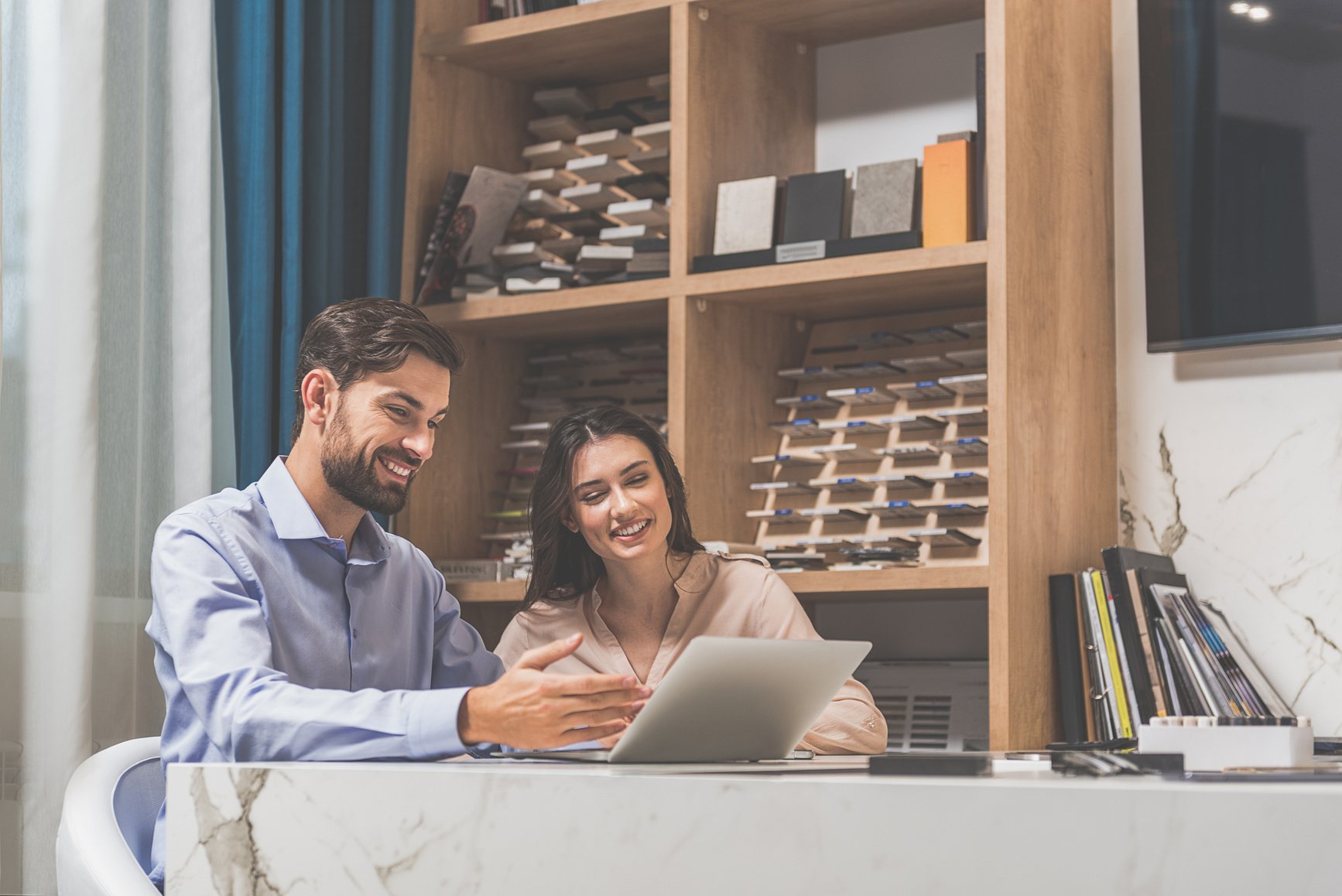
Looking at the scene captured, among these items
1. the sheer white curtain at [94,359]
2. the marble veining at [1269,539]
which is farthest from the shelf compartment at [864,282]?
the sheer white curtain at [94,359]

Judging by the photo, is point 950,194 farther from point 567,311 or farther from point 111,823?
point 111,823

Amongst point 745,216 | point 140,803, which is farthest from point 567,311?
point 140,803

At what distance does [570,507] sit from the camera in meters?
2.34

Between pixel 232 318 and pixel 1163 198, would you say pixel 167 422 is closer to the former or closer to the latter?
pixel 232 318

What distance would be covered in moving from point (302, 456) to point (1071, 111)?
1.55m

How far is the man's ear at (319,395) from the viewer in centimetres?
180

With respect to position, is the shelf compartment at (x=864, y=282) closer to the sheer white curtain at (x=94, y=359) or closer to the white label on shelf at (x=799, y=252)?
the white label on shelf at (x=799, y=252)

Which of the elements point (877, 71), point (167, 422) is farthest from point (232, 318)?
point (877, 71)

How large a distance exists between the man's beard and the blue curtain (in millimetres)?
904

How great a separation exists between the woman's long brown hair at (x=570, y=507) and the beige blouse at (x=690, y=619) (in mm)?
30

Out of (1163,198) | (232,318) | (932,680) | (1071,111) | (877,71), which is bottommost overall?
(932,680)

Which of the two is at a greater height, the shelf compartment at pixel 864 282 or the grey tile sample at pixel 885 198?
the grey tile sample at pixel 885 198

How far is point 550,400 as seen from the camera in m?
3.17

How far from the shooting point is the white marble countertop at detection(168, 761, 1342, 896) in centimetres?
84
